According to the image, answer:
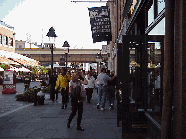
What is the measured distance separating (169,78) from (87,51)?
59489 mm

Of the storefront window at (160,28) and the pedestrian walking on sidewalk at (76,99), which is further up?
the storefront window at (160,28)

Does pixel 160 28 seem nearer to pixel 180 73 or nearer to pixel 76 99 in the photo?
pixel 180 73

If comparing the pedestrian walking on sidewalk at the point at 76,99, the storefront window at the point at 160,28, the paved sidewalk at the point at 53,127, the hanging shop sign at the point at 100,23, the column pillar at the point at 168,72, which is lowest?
the paved sidewalk at the point at 53,127

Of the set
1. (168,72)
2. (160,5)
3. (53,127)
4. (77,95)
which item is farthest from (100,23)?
(168,72)

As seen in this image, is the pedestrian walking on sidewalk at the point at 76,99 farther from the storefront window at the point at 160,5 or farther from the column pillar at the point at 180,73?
the column pillar at the point at 180,73

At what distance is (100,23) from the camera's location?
49.8 ft

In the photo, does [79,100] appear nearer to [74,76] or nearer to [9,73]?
[74,76]

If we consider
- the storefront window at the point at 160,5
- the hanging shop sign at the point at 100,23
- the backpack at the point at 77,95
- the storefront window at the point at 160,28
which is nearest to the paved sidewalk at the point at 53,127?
the backpack at the point at 77,95

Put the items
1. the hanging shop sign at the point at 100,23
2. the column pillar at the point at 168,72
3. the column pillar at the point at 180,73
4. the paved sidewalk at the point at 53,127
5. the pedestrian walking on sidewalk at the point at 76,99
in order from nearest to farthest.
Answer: the column pillar at the point at 180,73, the column pillar at the point at 168,72, the paved sidewalk at the point at 53,127, the pedestrian walking on sidewalk at the point at 76,99, the hanging shop sign at the point at 100,23

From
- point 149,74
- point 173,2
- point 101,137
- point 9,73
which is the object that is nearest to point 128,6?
point 149,74

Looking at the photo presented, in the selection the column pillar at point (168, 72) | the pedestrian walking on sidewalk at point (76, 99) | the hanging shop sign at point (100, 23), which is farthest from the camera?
the hanging shop sign at point (100, 23)

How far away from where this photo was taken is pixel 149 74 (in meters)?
6.56

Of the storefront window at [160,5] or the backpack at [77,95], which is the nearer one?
the storefront window at [160,5]

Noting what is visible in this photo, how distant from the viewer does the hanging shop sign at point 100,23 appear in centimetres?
1488
